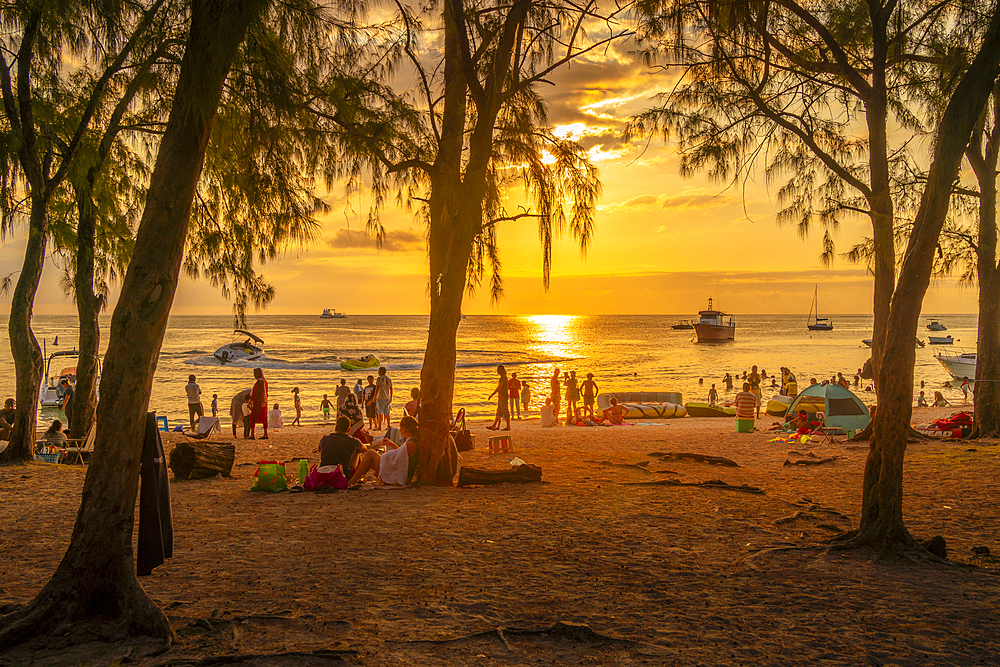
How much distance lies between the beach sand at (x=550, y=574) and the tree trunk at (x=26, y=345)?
1.17m

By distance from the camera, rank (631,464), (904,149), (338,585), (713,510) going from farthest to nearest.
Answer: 1. (904,149)
2. (631,464)
3. (713,510)
4. (338,585)

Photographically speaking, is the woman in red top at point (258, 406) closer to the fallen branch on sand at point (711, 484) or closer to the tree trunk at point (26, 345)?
the tree trunk at point (26, 345)

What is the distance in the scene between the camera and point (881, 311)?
11391 mm

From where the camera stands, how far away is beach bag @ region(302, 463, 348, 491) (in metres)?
8.98

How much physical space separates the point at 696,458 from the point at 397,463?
5716 mm

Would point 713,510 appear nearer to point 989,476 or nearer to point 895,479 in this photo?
point 895,479

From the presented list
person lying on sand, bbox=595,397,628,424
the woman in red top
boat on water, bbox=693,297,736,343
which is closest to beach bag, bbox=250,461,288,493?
the woman in red top

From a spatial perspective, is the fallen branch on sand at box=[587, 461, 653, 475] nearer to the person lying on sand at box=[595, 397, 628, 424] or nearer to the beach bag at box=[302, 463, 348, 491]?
the beach bag at box=[302, 463, 348, 491]

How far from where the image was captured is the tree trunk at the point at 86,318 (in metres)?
10.7

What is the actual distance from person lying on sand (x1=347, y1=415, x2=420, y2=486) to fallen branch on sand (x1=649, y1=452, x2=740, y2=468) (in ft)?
16.5

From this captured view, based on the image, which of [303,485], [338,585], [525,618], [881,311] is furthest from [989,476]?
[303,485]

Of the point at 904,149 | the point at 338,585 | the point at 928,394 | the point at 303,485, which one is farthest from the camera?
the point at 928,394

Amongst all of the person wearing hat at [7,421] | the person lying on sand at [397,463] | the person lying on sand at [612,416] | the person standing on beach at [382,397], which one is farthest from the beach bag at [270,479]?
the person lying on sand at [612,416]

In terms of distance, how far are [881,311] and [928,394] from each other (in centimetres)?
2744
